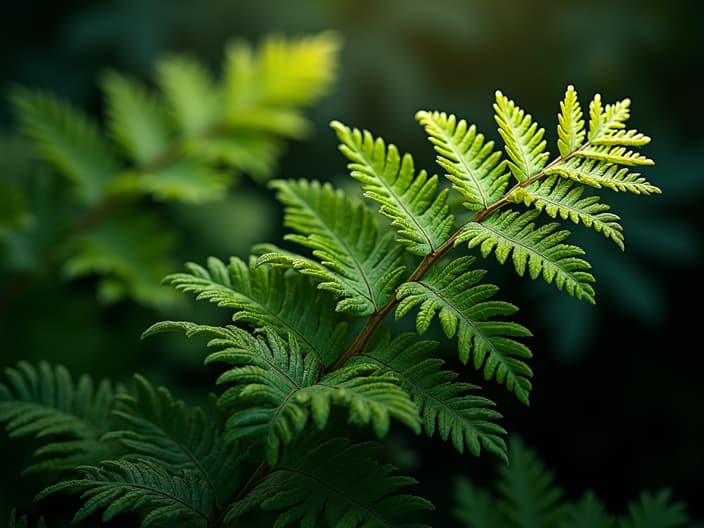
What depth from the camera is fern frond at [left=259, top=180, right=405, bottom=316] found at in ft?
2.46

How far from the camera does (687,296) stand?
8.24 ft

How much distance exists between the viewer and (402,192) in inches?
32.0

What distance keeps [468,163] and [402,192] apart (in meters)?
0.08

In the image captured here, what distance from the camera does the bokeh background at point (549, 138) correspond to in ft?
6.89

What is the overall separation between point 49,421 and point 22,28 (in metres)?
2.41

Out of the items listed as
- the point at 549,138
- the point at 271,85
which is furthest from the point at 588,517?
the point at 549,138

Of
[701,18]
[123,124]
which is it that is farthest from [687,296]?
[123,124]

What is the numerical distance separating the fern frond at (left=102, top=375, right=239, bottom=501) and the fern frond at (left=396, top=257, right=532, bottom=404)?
0.29 meters

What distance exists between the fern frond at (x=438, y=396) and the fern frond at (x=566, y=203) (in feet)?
0.60

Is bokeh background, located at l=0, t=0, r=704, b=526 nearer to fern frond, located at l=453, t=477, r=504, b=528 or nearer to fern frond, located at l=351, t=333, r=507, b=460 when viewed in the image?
fern frond, located at l=453, t=477, r=504, b=528

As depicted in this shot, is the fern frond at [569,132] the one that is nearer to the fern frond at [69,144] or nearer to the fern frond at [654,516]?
the fern frond at [654,516]

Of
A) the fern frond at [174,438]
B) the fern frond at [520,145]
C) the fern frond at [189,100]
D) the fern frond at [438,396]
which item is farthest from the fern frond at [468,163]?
the fern frond at [189,100]

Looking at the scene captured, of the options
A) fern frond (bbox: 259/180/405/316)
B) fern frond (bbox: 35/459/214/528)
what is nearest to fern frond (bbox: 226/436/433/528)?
fern frond (bbox: 35/459/214/528)

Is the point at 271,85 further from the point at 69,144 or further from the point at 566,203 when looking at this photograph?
the point at 566,203
